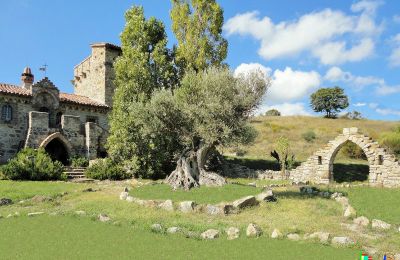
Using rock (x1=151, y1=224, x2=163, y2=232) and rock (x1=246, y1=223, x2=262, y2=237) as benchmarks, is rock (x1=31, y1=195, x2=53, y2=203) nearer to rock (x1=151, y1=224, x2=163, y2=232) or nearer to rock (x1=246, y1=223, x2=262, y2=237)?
rock (x1=151, y1=224, x2=163, y2=232)

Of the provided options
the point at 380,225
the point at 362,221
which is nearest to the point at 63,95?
the point at 362,221

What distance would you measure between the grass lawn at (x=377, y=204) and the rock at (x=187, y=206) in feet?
25.2

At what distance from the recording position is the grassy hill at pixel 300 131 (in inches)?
2332

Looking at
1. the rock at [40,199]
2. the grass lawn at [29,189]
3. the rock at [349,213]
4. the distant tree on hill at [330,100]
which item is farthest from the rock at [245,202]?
the distant tree on hill at [330,100]

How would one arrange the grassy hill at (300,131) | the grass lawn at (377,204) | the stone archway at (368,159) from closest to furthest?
the grass lawn at (377,204), the stone archway at (368,159), the grassy hill at (300,131)

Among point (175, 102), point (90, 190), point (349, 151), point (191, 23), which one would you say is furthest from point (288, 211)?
point (349, 151)

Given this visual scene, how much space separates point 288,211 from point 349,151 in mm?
40241

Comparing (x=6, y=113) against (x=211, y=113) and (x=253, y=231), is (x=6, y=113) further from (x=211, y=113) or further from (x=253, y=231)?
(x=253, y=231)

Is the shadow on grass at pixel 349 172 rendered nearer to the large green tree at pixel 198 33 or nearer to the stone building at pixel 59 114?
the large green tree at pixel 198 33

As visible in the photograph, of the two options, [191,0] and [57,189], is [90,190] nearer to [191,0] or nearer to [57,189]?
[57,189]

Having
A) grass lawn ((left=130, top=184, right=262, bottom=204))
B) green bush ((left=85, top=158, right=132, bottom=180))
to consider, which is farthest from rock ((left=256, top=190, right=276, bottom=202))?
green bush ((left=85, top=158, right=132, bottom=180))

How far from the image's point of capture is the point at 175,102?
25.2 meters

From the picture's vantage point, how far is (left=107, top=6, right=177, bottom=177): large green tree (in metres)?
35.4

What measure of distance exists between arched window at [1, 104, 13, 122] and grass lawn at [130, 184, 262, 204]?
64.3ft
